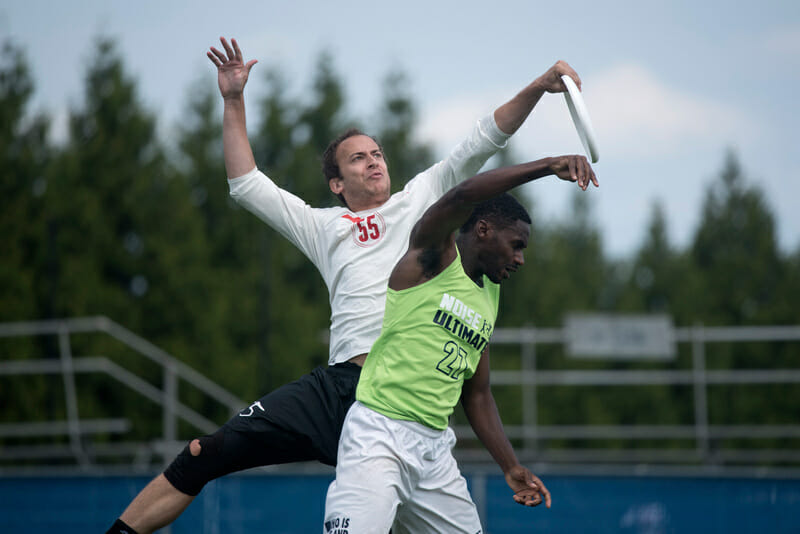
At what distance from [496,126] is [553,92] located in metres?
0.38

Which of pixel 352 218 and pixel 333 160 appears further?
pixel 333 160

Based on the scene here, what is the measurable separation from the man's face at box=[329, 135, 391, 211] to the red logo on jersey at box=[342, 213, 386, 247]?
13 cm

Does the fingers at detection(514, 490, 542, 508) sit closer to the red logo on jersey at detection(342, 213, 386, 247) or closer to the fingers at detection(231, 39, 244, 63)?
the red logo on jersey at detection(342, 213, 386, 247)

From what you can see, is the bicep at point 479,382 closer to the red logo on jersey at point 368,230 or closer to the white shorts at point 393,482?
the white shorts at point 393,482

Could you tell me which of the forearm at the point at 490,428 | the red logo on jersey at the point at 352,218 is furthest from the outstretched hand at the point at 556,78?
the forearm at the point at 490,428

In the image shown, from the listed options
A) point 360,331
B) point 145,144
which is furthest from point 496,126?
point 145,144

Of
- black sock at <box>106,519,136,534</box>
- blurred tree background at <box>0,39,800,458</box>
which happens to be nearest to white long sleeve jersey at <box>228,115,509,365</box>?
black sock at <box>106,519,136,534</box>

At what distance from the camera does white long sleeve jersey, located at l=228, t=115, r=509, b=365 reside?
149 inches

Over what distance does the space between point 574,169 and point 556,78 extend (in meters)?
0.69

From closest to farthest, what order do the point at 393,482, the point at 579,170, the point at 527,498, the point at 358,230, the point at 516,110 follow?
the point at 579,170
the point at 393,482
the point at 527,498
the point at 516,110
the point at 358,230

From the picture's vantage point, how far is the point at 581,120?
300 cm

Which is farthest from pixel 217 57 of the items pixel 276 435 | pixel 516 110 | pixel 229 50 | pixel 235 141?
pixel 276 435

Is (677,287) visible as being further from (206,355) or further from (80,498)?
(80,498)

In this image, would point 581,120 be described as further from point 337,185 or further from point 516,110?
point 337,185
